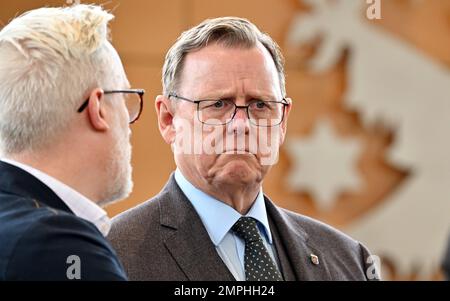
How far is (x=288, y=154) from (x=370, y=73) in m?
0.69

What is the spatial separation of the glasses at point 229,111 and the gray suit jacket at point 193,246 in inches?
8.3

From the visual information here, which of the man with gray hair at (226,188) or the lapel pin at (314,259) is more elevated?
the man with gray hair at (226,188)

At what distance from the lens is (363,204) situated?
16.1 feet

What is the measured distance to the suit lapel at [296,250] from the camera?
2254 millimetres

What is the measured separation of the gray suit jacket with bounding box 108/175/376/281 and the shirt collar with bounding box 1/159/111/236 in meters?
0.38

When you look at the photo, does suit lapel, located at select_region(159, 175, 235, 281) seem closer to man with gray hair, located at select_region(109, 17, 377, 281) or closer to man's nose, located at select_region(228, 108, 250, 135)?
man with gray hair, located at select_region(109, 17, 377, 281)

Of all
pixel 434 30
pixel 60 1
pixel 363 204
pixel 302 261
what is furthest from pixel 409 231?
pixel 302 261

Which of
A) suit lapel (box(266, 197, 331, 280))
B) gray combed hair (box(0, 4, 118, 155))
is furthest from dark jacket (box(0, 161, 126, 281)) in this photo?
suit lapel (box(266, 197, 331, 280))

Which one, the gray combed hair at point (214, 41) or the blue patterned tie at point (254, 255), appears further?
the gray combed hair at point (214, 41)

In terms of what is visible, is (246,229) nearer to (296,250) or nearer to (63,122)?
(296,250)

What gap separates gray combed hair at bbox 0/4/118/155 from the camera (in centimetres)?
175
